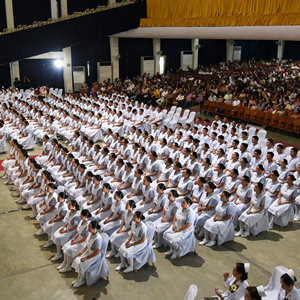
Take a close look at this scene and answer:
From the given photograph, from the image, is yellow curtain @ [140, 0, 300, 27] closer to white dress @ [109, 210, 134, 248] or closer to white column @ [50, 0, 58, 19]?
white column @ [50, 0, 58, 19]

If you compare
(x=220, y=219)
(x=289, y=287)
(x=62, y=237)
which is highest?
(x=289, y=287)

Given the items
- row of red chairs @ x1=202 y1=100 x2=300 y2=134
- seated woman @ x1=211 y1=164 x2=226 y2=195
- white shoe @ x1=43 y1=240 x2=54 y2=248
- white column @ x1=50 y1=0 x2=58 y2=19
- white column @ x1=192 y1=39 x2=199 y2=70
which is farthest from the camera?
white column @ x1=192 y1=39 x2=199 y2=70

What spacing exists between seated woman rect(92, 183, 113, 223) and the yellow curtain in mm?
10204

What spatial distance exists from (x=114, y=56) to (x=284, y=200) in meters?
19.2

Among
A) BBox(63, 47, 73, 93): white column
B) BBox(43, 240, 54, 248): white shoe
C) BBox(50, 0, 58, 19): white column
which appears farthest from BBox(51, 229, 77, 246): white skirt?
BBox(50, 0, 58, 19): white column

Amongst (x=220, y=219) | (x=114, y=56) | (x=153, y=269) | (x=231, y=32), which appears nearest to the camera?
(x=153, y=269)

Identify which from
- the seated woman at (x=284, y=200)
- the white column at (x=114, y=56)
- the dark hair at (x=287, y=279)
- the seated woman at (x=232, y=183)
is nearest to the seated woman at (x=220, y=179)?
the seated woman at (x=232, y=183)

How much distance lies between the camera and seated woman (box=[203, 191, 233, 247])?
19.6 ft

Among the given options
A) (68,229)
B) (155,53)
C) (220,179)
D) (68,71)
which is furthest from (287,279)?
(155,53)

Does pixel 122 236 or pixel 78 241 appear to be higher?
pixel 78 241

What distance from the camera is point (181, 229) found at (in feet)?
18.7

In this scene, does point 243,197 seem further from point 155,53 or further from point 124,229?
point 155,53

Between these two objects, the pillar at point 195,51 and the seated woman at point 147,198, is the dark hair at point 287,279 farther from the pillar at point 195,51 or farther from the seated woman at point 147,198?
the pillar at point 195,51

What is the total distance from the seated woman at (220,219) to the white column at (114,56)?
1924 cm
